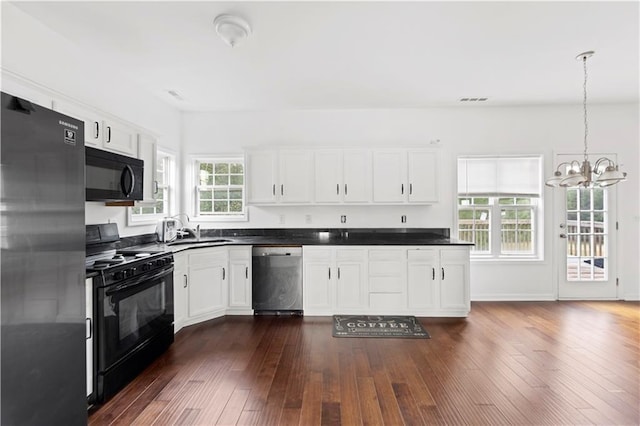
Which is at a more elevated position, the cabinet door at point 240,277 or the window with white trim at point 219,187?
the window with white trim at point 219,187

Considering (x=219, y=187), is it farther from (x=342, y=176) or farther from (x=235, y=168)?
(x=342, y=176)

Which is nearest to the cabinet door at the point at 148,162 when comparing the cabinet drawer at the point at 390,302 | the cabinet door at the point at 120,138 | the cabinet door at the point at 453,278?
the cabinet door at the point at 120,138

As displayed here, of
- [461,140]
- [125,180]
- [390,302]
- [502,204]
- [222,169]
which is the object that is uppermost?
[461,140]

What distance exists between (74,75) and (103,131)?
1.93ft

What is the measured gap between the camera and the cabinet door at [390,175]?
4156 mm

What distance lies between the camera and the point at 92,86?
2.92 m

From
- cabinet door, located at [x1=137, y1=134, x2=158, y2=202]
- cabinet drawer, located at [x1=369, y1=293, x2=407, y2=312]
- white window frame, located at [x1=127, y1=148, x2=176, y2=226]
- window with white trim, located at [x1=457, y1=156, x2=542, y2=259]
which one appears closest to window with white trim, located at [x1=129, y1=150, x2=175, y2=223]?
white window frame, located at [x1=127, y1=148, x2=176, y2=226]

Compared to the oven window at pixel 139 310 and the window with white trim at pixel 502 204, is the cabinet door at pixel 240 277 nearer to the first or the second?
the oven window at pixel 139 310

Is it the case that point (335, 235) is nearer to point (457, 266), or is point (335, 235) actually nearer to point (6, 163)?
point (457, 266)

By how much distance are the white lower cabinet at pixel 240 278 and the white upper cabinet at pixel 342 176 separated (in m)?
1.19

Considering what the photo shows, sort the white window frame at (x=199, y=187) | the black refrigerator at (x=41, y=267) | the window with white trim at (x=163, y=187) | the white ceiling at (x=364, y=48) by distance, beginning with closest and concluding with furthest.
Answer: the black refrigerator at (x=41, y=267) < the white ceiling at (x=364, y=48) < the window with white trim at (x=163, y=187) < the white window frame at (x=199, y=187)

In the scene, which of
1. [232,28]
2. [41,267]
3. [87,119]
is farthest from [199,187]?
[41,267]

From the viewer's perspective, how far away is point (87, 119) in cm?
249

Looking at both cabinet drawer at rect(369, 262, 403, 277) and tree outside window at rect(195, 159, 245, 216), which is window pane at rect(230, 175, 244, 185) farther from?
cabinet drawer at rect(369, 262, 403, 277)
